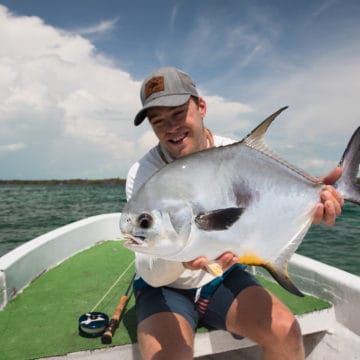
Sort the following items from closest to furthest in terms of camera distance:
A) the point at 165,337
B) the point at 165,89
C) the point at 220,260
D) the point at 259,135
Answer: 1. the point at 220,260
2. the point at 259,135
3. the point at 165,337
4. the point at 165,89

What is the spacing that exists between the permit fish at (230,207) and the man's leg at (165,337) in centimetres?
70

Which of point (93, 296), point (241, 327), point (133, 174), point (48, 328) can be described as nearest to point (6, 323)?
point (48, 328)

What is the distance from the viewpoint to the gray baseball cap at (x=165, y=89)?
224cm

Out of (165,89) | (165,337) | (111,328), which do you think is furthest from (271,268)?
(111,328)

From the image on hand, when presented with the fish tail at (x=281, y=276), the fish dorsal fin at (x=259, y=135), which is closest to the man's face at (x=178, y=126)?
the fish dorsal fin at (x=259, y=135)

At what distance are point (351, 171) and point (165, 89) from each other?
112 cm

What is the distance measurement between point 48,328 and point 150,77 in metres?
1.87

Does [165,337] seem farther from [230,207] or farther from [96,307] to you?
[96,307]

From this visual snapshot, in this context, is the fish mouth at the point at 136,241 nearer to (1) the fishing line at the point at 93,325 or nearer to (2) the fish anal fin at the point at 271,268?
(2) the fish anal fin at the point at 271,268

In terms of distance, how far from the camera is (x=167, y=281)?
216 cm

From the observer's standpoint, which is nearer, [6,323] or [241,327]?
[241,327]

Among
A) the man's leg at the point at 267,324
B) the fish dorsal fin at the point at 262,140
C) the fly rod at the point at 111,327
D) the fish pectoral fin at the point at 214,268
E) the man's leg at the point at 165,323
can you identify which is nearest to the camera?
the fish pectoral fin at the point at 214,268

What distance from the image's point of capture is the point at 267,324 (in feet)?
7.25

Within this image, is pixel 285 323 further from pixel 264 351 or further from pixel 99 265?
pixel 99 265
